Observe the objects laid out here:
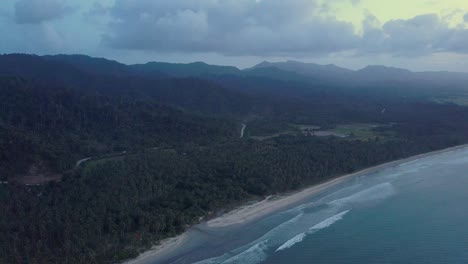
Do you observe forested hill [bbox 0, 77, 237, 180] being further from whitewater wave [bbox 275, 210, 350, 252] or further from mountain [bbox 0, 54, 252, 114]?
whitewater wave [bbox 275, 210, 350, 252]

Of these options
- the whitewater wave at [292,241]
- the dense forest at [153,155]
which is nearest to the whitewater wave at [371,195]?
the dense forest at [153,155]

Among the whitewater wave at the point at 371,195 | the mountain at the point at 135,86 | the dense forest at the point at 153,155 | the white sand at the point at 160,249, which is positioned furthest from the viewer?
the mountain at the point at 135,86

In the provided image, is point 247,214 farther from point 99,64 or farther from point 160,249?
point 99,64

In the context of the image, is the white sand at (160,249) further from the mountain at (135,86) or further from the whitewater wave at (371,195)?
the mountain at (135,86)

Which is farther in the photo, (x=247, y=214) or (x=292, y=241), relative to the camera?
(x=247, y=214)

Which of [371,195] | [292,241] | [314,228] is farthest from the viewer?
[371,195]

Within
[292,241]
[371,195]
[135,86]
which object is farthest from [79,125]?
[135,86]

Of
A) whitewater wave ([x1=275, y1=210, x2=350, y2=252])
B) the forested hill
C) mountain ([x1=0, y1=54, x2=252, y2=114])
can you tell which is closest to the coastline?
whitewater wave ([x1=275, y1=210, x2=350, y2=252])
